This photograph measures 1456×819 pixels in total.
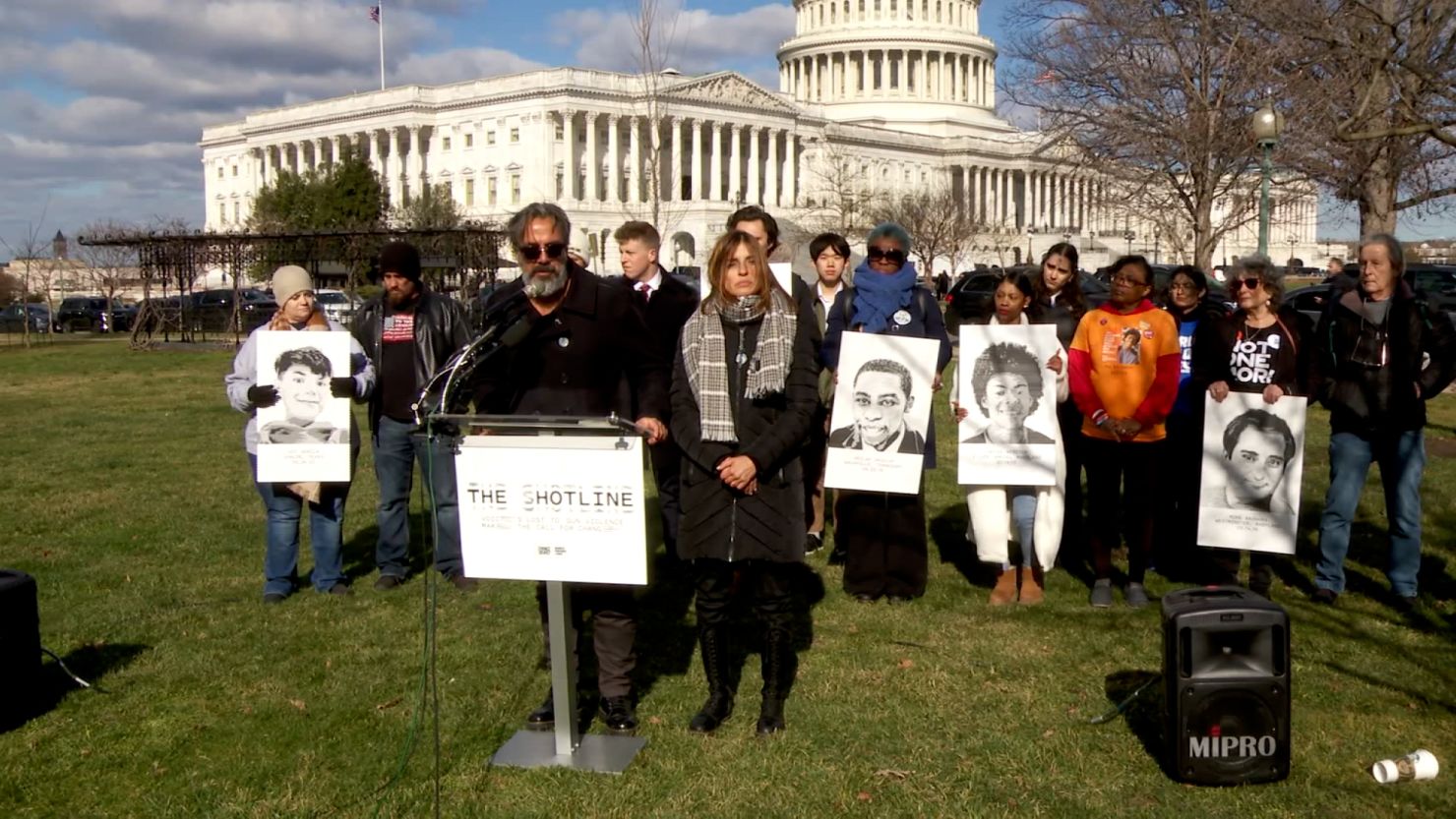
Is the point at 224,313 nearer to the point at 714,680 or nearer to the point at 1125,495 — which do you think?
the point at 1125,495

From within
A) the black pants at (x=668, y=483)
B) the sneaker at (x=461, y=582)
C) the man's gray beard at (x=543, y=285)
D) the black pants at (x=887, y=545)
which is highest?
the man's gray beard at (x=543, y=285)

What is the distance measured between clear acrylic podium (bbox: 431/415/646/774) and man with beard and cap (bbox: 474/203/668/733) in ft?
1.55

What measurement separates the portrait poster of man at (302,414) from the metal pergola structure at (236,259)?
978 inches

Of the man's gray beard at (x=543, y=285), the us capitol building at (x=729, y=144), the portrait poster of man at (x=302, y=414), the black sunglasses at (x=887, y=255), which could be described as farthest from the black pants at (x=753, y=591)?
the us capitol building at (x=729, y=144)

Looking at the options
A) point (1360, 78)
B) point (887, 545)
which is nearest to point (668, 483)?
point (887, 545)

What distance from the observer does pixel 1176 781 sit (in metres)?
5.32

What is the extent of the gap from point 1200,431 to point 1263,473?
70 cm

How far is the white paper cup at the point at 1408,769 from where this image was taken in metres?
5.24

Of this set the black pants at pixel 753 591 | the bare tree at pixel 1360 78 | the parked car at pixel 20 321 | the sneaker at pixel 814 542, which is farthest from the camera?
the parked car at pixel 20 321

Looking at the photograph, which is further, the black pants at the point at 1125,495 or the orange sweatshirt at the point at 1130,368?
the black pants at the point at 1125,495

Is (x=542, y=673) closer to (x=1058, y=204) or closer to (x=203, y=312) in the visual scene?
(x=203, y=312)

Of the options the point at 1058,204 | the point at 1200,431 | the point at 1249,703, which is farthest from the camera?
the point at 1058,204

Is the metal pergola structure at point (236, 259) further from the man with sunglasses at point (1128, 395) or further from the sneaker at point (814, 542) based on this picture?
the man with sunglasses at point (1128, 395)

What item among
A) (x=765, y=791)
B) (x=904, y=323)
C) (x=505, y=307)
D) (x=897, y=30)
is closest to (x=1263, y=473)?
(x=904, y=323)
